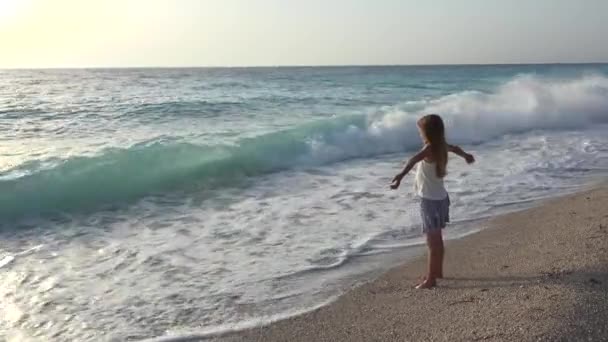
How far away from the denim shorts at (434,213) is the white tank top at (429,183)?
0.15 ft

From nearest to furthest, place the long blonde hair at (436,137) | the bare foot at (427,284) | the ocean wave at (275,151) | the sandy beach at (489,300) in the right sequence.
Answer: the sandy beach at (489,300), the long blonde hair at (436,137), the bare foot at (427,284), the ocean wave at (275,151)

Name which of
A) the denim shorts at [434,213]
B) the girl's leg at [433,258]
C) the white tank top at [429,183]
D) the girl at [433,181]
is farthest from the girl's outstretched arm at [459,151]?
the girl's leg at [433,258]

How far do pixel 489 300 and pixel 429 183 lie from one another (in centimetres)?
101

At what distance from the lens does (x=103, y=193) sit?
8961 millimetres

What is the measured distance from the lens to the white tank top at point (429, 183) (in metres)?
4.57

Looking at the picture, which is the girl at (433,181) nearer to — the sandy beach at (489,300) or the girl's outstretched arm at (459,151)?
the girl's outstretched arm at (459,151)

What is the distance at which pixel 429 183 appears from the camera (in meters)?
4.59

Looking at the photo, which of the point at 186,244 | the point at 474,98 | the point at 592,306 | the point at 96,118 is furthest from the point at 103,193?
the point at 474,98

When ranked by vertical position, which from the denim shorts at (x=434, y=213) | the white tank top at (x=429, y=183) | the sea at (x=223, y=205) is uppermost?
the white tank top at (x=429, y=183)

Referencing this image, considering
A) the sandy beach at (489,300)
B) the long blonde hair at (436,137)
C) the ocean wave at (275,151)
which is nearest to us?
the sandy beach at (489,300)

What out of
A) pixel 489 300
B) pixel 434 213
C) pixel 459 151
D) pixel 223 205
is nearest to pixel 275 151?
pixel 223 205

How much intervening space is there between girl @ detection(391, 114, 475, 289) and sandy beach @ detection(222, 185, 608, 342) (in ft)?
0.70

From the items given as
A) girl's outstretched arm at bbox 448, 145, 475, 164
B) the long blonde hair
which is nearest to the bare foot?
the long blonde hair

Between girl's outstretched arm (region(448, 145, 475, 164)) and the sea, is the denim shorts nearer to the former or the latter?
girl's outstretched arm (region(448, 145, 475, 164))
